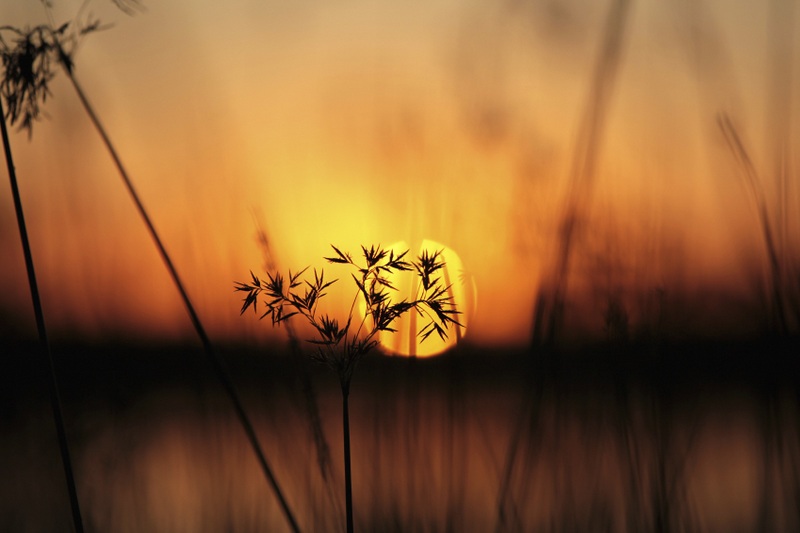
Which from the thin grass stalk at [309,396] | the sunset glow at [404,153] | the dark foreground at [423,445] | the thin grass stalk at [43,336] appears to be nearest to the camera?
the thin grass stalk at [43,336]

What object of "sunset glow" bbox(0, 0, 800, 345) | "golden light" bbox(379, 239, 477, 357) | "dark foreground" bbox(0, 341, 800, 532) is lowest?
"dark foreground" bbox(0, 341, 800, 532)

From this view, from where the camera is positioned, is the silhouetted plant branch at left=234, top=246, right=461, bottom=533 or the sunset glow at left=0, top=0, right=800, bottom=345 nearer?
the silhouetted plant branch at left=234, top=246, right=461, bottom=533

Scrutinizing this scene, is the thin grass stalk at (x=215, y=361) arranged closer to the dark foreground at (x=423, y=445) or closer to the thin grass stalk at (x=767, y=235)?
the dark foreground at (x=423, y=445)

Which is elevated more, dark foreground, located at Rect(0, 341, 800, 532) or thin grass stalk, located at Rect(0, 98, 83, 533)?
thin grass stalk, located at Rect(0, 98, 83, 533)

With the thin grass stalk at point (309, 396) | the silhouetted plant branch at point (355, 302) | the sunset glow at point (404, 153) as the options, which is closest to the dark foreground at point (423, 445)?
the thin grass stalk at point (309, 396)

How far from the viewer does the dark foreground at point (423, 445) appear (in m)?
1.75

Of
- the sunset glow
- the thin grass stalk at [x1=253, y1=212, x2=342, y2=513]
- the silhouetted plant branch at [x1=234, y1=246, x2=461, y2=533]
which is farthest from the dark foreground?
the silhouetted plant branch at [x1=234, y1=246, x2=461, y2=533]

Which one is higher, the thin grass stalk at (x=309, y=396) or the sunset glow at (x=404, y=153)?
the sunset glow at (x=404, y=153)

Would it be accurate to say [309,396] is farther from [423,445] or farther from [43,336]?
[423,445]

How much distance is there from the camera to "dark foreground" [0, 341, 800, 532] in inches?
68.9

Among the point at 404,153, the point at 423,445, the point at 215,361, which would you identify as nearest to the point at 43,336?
the point at 215,361

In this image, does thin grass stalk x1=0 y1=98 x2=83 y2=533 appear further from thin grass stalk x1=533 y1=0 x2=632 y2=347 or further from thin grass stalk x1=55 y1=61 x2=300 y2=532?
thin grass stalk x1=533 y1=0 x2=632 y2=347

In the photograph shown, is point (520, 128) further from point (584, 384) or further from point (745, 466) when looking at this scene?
point (745, 466)

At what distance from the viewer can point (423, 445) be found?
1989 millimetres
